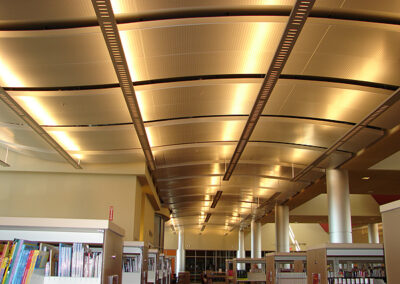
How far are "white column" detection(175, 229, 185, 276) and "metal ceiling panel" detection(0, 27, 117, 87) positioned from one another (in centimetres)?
3151

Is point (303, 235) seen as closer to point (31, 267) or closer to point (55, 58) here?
point (55, 58)

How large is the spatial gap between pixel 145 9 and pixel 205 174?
1042cm

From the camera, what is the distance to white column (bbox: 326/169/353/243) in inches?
502

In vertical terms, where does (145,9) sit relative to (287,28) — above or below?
above

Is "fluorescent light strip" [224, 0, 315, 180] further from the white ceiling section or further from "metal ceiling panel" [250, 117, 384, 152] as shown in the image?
"metal ceiling panel" [250, 117, 384, 152]

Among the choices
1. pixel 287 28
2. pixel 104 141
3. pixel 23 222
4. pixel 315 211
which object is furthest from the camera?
pixel 315 211

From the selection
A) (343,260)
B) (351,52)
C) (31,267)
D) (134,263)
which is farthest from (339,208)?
(31,267)

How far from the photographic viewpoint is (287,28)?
573 cm

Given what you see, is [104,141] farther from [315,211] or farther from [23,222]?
[315,211]

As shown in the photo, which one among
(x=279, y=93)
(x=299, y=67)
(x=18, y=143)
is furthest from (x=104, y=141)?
(x=299, y=67)

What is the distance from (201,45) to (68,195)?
8.74m

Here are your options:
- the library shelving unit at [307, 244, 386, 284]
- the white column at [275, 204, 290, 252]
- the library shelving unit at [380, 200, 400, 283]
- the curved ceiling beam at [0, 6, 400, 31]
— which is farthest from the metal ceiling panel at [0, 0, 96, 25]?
the white column at [275, 204, 290, 252]

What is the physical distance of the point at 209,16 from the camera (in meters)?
6.40

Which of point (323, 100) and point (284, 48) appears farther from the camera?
point (323, 100)
